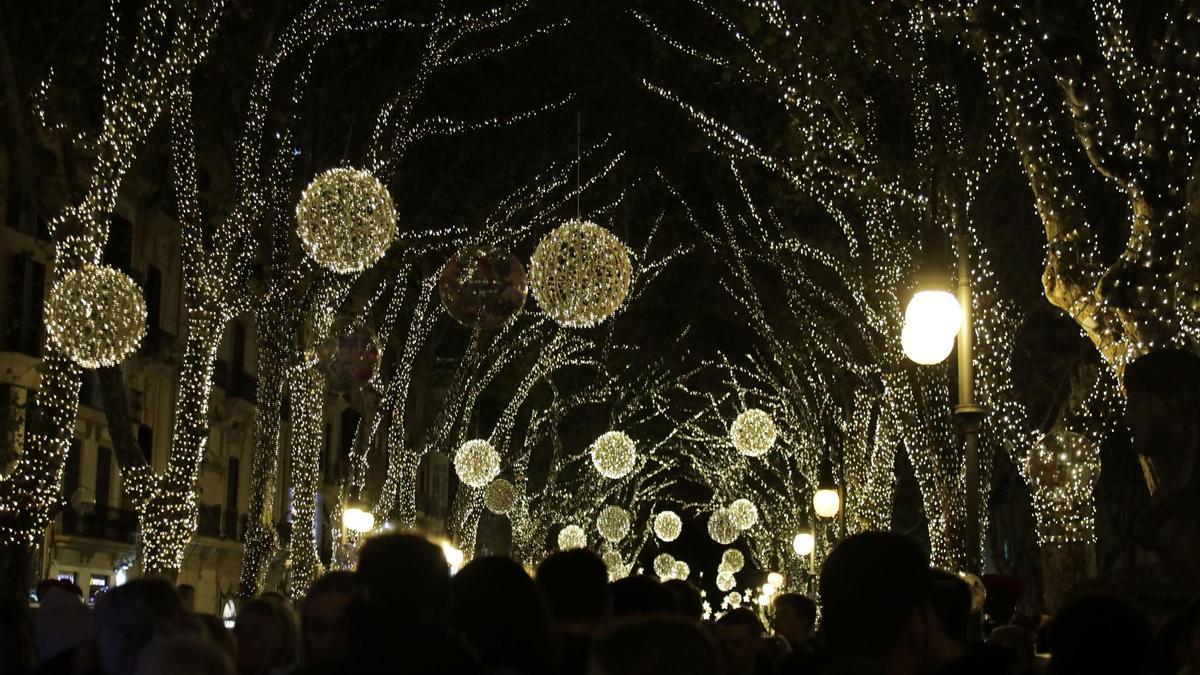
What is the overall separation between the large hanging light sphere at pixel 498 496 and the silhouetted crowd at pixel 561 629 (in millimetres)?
36036

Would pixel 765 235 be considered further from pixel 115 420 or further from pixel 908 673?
pixel 908 673

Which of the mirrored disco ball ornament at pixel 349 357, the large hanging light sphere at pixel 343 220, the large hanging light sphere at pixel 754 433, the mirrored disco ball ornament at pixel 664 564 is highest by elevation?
the mirrored disco ball ornament at pixel 664 564

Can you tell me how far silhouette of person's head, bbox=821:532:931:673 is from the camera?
448 centimetres

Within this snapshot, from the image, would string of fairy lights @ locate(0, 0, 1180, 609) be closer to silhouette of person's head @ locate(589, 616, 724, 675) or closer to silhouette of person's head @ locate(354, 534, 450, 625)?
silhouette of person's head @ locate(354, 534, 450, 625)

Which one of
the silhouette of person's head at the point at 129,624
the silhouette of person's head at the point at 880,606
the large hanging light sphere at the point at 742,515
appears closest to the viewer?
the silhouette of person's head at the point at 880,606

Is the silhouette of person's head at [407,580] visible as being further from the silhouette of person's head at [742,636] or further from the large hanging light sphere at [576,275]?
the large hanging light sphere at [576,275]

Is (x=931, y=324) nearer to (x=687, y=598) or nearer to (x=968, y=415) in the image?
(x=968, y=415)

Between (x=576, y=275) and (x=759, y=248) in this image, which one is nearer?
(x=576, y=275)

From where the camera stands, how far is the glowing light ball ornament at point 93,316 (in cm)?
1499

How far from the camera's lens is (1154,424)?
26.0 feet

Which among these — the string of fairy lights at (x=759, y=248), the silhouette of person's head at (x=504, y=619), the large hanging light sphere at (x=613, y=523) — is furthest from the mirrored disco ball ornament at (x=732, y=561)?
the silhouette of person's head at (x=504, y=619)

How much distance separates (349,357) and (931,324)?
9832 millimetres

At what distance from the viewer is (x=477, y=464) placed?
105 feet

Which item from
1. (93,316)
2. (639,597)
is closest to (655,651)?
(639,597)
